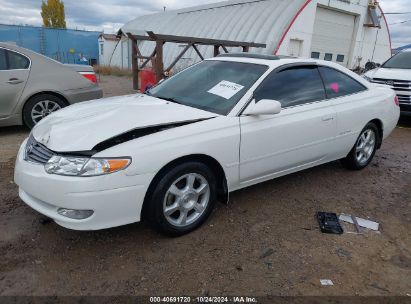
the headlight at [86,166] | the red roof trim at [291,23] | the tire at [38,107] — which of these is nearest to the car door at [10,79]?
the tire at [38,107]

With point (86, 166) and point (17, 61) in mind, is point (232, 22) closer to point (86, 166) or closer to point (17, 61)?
point (17, 61)

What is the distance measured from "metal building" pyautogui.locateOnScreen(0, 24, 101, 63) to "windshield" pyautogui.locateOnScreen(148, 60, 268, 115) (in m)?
24.9

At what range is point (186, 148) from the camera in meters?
2.98

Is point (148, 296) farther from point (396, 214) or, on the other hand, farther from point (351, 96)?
point (351, 96)

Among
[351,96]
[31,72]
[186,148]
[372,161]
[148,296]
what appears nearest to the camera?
[148,296]

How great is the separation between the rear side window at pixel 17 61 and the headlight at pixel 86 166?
414 cm

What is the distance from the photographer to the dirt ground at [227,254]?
8.54ft

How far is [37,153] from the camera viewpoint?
295 cm

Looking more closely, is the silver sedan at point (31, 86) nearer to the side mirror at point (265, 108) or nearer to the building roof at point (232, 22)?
the side mirror at point (265, 108)

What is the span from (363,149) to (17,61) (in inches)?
229

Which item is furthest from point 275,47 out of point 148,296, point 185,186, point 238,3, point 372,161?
point 148,296

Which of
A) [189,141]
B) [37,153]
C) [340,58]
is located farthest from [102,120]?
[340,58]

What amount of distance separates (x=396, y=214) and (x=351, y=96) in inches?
62.6

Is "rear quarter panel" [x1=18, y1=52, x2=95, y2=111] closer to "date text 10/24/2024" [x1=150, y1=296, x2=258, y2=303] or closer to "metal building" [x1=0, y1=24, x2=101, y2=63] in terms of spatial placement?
"date text 10/24/2024" [x1=150, y1=296, x2=258, y2=303]
